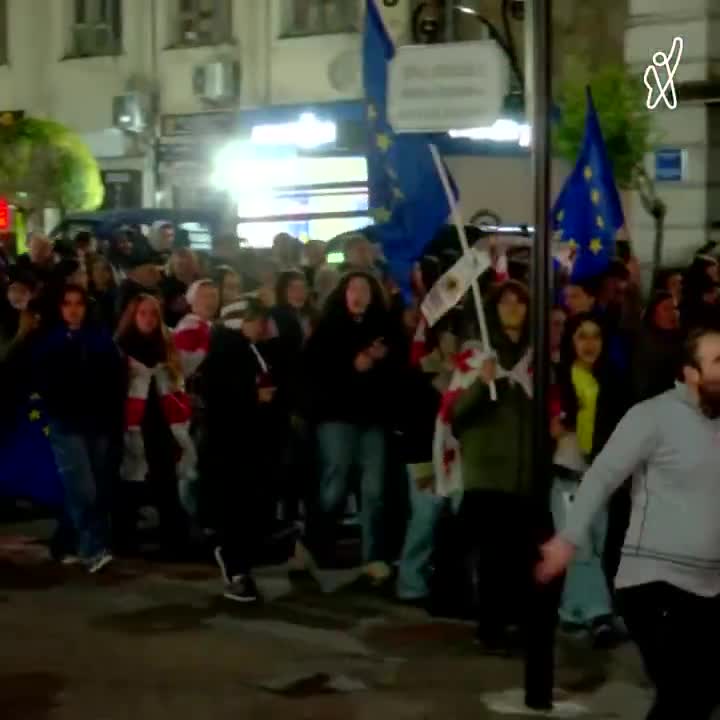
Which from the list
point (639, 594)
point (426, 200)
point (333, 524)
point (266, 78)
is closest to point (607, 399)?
point (426, 200)

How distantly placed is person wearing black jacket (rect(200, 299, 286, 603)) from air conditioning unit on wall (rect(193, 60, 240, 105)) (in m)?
18.1

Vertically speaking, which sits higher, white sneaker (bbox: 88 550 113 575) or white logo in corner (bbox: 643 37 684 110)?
white logo in corner (bbox: 643 37 684 110)

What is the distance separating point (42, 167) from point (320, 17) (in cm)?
544

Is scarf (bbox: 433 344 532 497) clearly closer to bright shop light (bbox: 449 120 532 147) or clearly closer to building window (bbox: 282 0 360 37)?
bright shop light (bbox: 449 120 532 147)

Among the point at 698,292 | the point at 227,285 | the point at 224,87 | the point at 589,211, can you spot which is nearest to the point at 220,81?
the point at 224,87

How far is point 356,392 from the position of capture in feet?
32.8

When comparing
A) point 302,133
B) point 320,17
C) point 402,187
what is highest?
point 320,17

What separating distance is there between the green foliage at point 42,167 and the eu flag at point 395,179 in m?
14.3

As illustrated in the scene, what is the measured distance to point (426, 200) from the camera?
381 inches

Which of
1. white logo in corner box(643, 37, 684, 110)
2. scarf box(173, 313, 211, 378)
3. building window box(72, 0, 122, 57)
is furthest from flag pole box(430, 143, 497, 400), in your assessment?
building window box(72, 0, 122, 57)

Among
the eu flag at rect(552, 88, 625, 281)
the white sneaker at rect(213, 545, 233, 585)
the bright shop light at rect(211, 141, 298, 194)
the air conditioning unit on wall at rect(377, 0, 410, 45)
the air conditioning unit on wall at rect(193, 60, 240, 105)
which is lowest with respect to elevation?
the white sneaker at rect(213, 545, 233, 585)

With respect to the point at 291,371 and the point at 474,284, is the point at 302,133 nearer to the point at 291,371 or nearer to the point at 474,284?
the point at 291,371

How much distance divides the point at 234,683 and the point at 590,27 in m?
17.7

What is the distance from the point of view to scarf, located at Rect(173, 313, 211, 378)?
11.2 metres
